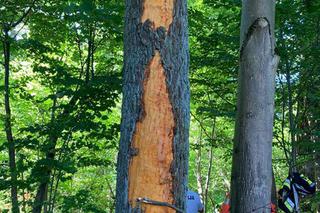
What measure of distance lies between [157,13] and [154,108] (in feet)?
1.83

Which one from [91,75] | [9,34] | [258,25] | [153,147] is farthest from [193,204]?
[9,34]

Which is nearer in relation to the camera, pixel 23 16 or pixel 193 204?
pixel 193 204

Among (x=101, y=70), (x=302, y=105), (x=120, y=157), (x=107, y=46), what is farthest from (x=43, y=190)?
(x=302, y=105)

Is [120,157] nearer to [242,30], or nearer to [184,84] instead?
[184,84]

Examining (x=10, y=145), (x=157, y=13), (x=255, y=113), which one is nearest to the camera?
(x=157, y=13)

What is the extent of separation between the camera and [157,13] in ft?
7.74

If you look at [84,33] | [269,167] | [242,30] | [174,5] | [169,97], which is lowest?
[269,167]

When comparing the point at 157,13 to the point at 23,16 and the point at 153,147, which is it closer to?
the point at 153,147

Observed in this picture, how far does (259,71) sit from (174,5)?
2.24 m

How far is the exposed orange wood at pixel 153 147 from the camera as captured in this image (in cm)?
220

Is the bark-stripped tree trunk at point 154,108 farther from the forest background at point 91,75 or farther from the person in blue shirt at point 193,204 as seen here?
the person in blue shirt at point 193,204

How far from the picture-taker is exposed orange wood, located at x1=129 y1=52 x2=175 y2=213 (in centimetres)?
220

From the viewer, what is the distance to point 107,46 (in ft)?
26.3

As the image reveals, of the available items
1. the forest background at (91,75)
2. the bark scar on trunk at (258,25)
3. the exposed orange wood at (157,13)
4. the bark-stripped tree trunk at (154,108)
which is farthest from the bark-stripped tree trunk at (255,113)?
the exposed orange wood at (157,13)
